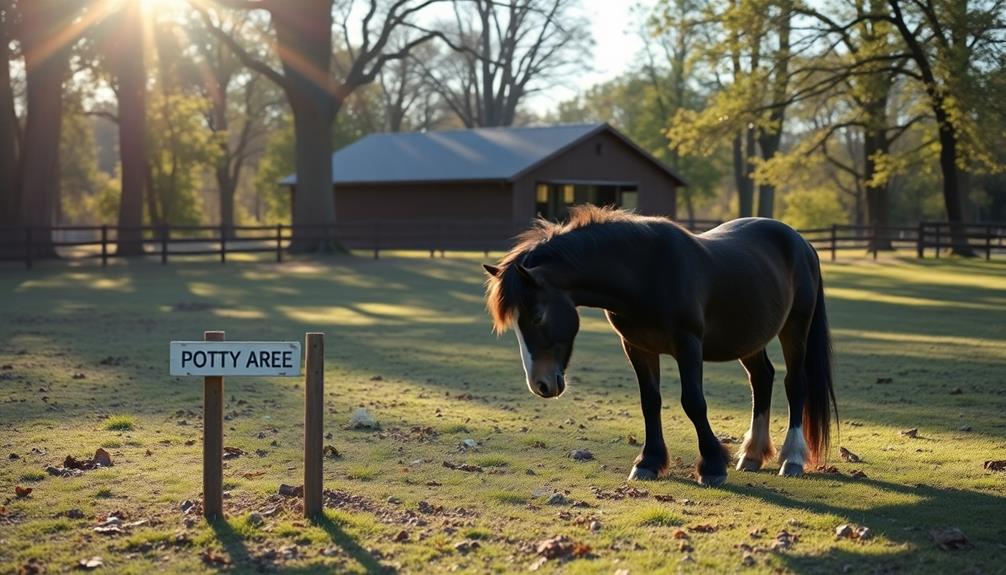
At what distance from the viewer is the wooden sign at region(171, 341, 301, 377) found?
5.95 meters

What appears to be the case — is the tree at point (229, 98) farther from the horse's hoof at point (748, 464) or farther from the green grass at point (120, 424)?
the horse's hoof at point (748, 464)

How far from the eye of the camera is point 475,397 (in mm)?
11062

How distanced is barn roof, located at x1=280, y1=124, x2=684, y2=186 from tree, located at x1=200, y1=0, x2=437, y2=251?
26.1 ft

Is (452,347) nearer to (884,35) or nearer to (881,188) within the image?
(884,35)

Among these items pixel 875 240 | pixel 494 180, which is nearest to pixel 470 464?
pixel 875 240

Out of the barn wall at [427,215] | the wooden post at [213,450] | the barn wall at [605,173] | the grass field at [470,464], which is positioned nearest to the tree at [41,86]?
the barn wall at [427,215]

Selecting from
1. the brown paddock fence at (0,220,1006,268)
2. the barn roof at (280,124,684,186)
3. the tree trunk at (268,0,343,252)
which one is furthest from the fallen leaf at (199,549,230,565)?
the barn roof at (280,124,684,186)

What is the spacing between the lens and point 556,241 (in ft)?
23.0

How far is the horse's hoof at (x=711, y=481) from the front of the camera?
281 inches

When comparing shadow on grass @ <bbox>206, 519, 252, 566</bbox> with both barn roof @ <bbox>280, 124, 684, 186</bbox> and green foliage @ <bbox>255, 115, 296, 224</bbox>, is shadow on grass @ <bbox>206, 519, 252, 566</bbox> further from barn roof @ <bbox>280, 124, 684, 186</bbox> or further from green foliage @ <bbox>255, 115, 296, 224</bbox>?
green foliage @ <bbox>255, 115, 296, 224</bbox>

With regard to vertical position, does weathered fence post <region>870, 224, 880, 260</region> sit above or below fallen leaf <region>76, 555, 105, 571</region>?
above

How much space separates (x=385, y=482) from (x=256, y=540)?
4.90 feet

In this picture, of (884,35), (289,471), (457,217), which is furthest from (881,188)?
(289,471)

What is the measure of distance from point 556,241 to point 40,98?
104ft
